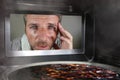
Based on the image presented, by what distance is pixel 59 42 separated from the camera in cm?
158

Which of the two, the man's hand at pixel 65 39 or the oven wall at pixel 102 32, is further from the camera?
the man's hand at pixel 65 39

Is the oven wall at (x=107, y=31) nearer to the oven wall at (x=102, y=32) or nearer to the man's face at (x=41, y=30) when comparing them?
the oven wall at (x=102, y=32)

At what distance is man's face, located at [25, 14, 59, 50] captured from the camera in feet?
4.95

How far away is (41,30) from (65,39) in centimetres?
21

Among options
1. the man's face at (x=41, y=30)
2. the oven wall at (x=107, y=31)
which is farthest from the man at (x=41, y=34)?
the oven wall at (x=107, y=31)

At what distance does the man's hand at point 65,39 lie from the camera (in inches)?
62.4

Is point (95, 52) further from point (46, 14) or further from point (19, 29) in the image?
point (19, 29)

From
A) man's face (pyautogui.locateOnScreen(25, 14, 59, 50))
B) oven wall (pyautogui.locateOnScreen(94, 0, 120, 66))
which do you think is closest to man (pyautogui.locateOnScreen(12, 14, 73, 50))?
man's face (pyautogui.locateOnScreen(25, 14, 59, 50))

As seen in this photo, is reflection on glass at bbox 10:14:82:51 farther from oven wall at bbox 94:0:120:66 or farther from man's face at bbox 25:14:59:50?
oven wall at bbox 94:0:120:66

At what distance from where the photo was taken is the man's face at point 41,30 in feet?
4.95

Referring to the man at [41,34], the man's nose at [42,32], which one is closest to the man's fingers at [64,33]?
the man at [41,34]

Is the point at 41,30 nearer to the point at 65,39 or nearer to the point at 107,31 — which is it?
the point at 65,39

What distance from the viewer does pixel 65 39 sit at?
1594 mm

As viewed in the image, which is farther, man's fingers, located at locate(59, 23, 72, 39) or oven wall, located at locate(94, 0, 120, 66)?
man's fingers, located at locate(59, 23, 72, 39)
